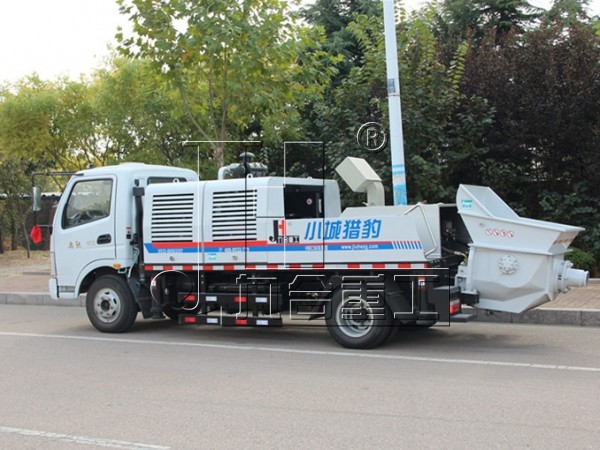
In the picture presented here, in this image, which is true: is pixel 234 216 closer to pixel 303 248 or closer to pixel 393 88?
pixel 303 248

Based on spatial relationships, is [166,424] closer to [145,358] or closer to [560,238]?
[145,358]

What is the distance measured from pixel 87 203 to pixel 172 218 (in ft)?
5.11

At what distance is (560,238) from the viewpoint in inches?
298

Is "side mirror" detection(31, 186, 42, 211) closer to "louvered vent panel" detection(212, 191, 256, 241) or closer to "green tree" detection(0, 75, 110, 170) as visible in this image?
"louvered vent panel" detection(212, 191, 256, 241)

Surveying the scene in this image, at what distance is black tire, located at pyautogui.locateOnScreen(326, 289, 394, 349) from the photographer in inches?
315

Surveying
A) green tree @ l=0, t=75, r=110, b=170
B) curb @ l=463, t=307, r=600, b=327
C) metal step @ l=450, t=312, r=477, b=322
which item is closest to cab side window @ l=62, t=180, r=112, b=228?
metal step @ l=450, t=312, r=477, b=322

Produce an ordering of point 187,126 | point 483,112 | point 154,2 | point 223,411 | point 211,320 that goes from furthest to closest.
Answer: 1. point 187,126
2. point 483,112
3. point 154,2
4. point 211,320
5. point 223,411

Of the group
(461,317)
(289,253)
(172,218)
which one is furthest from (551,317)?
(172,218)

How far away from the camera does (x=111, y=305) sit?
9.69m

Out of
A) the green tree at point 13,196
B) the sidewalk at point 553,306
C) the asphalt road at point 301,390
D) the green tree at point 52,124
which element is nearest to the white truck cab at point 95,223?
the asphalt road at point 301,390

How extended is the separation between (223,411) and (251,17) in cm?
892

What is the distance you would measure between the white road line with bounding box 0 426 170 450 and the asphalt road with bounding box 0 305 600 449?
1cm

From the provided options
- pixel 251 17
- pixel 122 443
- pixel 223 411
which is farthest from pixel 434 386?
pixel 251 17

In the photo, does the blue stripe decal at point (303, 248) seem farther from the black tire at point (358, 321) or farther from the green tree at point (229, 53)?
the green tree at point (229, 53)
